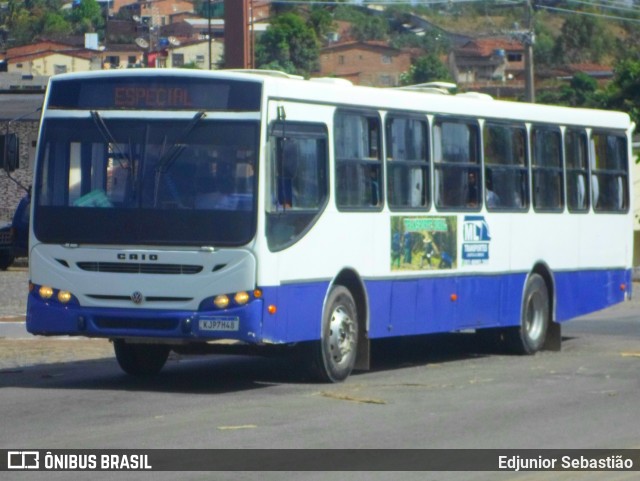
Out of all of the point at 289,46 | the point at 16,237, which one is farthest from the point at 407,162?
the point at 289,46

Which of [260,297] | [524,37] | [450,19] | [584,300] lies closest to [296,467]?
[260,297]

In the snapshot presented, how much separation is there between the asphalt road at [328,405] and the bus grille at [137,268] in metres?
1.09

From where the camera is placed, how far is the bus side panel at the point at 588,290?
1848cm

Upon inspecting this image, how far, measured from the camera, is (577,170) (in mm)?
18688

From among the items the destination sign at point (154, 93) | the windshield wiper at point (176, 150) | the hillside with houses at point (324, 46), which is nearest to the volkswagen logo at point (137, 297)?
the windshield wiper at point (176, 150)

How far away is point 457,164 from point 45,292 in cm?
504

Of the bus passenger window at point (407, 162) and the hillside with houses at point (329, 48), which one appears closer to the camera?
the bus passenger window at point (407, 162)

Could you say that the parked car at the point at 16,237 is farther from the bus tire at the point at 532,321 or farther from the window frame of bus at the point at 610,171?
the bus tire at the point at 532,321

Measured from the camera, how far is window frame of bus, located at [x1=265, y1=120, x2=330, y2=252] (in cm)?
1297

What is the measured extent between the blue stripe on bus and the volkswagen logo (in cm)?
9

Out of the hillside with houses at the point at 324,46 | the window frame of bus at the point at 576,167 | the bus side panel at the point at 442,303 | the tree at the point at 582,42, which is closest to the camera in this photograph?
the bus side panel at the point at 442,303

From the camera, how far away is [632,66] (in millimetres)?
54875

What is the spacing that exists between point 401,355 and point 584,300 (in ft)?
9.68

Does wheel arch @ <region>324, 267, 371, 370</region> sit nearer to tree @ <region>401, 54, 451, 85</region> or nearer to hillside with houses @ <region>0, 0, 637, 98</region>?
hillside with houses @ <region>0, 0, 637, 98</region>
